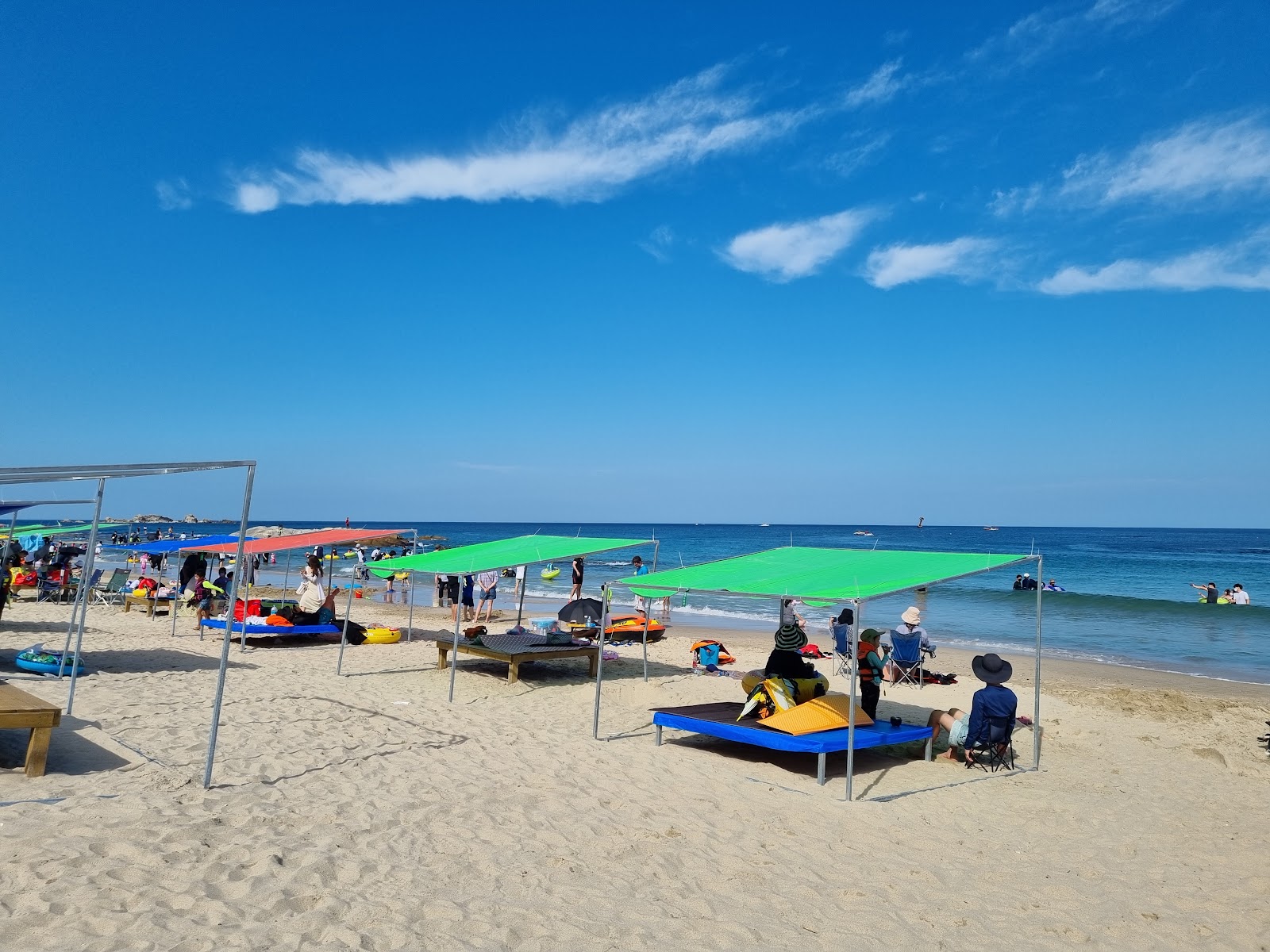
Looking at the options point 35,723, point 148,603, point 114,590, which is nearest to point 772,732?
point 35,723

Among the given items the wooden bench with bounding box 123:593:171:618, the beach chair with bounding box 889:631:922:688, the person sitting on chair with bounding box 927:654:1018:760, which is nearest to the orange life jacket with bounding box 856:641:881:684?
the person sitting on chair with bounding box 927:654:1018:760

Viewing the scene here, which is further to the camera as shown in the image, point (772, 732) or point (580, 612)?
point (580, 612)

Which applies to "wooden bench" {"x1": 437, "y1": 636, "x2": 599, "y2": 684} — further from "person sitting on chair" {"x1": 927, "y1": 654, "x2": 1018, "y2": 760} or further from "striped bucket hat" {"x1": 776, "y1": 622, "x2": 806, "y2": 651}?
"person sitting on chair" {"x1": 927, "y1": 654, "x2": 1018, "y2": 760}

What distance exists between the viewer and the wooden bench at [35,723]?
5.75 metres

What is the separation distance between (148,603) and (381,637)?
25.2ft

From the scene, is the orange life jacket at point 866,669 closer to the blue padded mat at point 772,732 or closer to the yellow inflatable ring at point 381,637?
the blue padded mat at point 772,732

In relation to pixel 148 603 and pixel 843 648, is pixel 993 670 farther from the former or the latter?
pixel 148 603

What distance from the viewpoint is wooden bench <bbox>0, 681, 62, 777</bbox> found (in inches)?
226

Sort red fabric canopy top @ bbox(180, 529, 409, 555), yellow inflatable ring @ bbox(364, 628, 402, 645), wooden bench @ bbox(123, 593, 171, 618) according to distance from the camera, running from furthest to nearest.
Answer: wooden bench @ bbox(123, 593, 171, 618)
yellow inflatable ring @ bbox(364, 628, 402, 645)
red fabric canopy top @ bbox(180, 529, 409, 555)

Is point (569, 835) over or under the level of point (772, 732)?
under

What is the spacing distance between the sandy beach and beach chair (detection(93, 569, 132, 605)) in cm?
1129

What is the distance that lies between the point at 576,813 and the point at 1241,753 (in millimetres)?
8126

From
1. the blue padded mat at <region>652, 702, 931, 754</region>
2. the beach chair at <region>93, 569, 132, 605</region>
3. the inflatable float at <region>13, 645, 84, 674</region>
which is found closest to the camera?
the blue padded mat at <region>652, 702, 931, 754</region>

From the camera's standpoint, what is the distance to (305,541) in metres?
14.1
